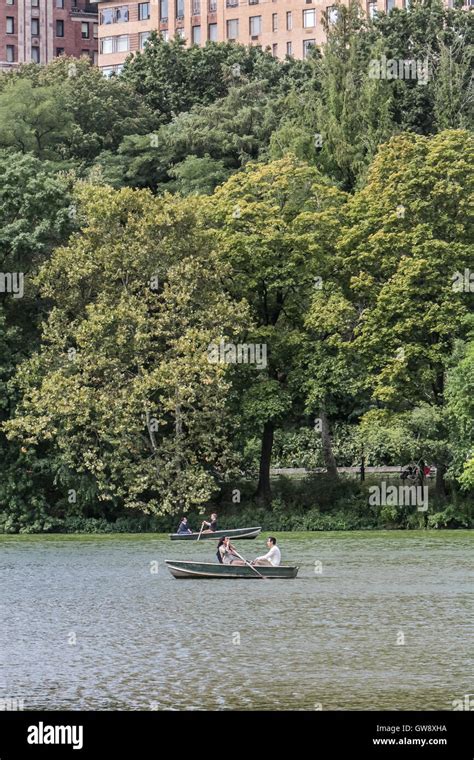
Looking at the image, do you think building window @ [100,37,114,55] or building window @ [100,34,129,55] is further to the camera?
building window @ [100,37,114,55]


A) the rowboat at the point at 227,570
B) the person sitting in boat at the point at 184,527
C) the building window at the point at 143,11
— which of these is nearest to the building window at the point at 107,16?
the building window at the point at 143,11

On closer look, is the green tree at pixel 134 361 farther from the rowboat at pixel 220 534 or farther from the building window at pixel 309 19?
the building window at pixel 309 19

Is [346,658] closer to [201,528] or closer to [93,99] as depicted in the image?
[201,528]

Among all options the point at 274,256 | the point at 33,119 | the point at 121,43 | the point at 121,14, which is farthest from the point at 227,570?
the point at 121,14

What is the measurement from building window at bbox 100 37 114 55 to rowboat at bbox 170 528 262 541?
12272 cm

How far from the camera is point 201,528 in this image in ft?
251

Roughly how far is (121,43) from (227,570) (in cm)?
14104

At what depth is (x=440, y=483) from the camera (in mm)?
83812

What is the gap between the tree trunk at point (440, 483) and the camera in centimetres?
8325

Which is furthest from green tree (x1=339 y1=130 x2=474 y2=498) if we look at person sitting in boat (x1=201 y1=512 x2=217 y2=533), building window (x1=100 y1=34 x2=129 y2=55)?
building window (x1=100 y1=34 x2=129 y2=55)

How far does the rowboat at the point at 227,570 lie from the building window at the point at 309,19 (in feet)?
410

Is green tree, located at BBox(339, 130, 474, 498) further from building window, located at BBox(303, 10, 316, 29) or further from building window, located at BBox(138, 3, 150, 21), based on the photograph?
building window, located at BBox(138, 3, 150, 21)

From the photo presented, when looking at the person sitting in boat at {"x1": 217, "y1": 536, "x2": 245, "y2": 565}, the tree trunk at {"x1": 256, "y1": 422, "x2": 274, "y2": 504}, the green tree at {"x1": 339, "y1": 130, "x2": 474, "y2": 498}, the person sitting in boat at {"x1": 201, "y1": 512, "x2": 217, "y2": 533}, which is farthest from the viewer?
the tree trunk at {"x1": 256, "y1": 422, "x2": 274, "y2": 504}

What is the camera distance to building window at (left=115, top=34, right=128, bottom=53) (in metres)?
192
